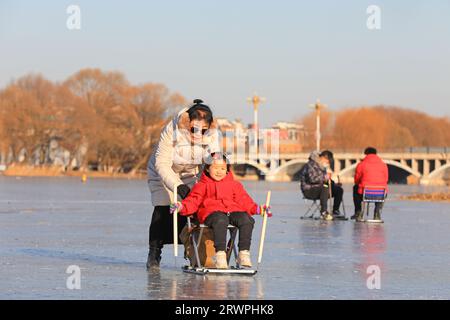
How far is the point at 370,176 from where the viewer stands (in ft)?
73.0

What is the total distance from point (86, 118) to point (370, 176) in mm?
81022

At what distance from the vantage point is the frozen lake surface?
932cm

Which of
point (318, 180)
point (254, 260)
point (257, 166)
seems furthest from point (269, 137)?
point (254, 260)

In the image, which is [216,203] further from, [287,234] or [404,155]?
[404,155]

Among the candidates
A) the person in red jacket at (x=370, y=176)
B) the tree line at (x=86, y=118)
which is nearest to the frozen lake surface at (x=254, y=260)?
the person in red jacket at (x=370, y=176)

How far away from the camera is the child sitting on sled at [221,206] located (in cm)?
1069

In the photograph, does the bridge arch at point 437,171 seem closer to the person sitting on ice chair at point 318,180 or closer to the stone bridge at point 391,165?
the stone bridge at point 391,165

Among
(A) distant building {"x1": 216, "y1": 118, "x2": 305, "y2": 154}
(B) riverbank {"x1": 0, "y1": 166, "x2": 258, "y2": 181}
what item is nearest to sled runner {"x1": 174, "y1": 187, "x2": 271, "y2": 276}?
(B) riverbank {"x1": 0, "y1": 166, "x2": 258, "y2": 181}

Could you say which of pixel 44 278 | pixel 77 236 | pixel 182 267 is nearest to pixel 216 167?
pixel 182 267

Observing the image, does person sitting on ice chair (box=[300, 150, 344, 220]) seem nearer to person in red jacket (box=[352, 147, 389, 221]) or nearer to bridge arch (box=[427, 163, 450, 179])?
person in red jacket (box=[352, 147, 389, 221])

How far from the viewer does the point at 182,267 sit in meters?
11.1

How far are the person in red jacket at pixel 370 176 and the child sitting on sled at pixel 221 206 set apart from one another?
11203mm

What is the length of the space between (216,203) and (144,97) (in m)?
98.0

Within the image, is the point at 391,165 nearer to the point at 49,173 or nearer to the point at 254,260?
the point at 49,173
